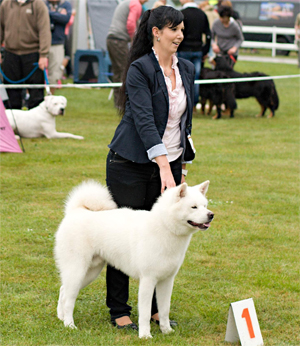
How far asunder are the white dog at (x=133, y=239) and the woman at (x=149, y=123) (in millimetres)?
154

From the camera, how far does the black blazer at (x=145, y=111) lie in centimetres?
296

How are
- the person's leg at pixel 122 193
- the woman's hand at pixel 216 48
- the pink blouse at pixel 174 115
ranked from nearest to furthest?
the pink blouse at pixel 174 115 < the person's leg at pixel 122 193 < the woman's hand at pixel 216 48

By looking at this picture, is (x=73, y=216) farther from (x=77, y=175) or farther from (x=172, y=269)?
(x=77, y=175)

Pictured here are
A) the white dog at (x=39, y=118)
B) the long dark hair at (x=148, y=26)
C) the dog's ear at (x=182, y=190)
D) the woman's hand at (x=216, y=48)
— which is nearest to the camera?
the dog's ear at (x=182, y=190)

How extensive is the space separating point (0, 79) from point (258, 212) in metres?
6.40

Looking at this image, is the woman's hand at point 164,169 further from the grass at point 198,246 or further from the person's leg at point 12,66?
the person's leg at point 12,66

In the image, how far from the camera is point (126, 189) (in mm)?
3262

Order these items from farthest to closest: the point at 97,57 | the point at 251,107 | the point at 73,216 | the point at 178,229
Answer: the point at 97,57 → the point at 251,107 → the point at 73,216 → the point at 178,229

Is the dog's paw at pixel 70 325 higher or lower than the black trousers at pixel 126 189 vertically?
lower

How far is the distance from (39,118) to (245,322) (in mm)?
6420

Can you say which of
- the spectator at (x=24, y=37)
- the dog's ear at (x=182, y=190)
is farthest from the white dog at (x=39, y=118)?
the dog's ear at (x=182, y=190)

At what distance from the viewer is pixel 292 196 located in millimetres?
6340

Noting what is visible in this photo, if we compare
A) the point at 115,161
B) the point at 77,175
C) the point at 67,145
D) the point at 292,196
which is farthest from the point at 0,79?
the point at 115,161

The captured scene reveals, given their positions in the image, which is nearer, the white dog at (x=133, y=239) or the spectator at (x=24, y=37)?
the white dog at (x=133, y=239)
